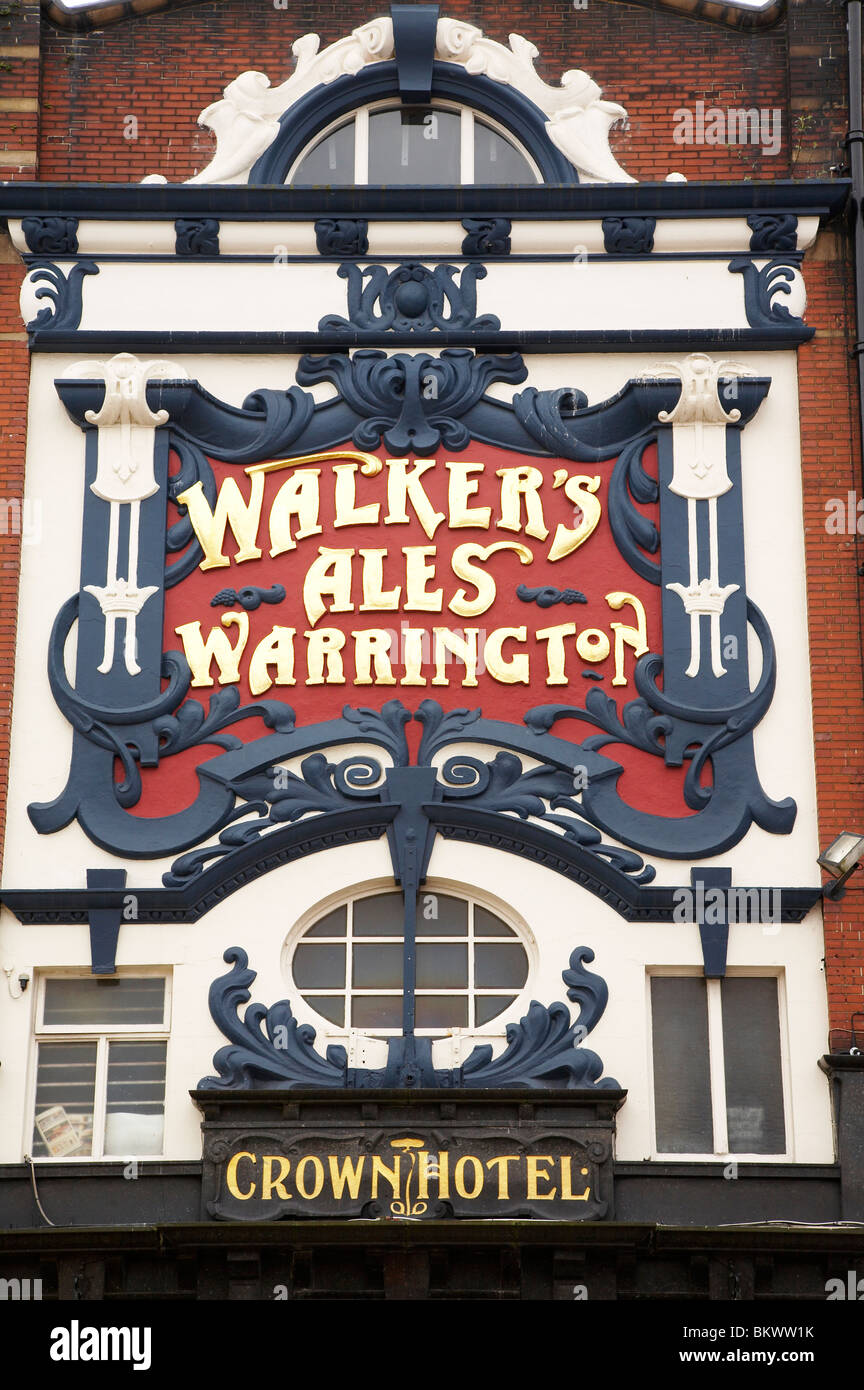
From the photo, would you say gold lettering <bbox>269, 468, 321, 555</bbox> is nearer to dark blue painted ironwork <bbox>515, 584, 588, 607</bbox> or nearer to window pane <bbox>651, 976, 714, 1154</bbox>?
dark blue painted ironwork <bbox>515, 584, 588, 607</bbox>

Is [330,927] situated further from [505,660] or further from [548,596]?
[548,596]

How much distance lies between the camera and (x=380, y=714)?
62.4 feet

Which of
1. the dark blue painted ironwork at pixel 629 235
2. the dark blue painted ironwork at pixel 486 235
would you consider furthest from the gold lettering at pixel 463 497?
the dark blue painted ironwork at pixel 629 235

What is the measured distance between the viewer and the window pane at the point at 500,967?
1843 cm

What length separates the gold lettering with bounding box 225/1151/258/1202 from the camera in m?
17.3

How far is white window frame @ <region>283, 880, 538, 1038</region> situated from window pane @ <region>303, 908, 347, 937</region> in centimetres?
3

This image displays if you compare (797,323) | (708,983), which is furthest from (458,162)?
(708,983)

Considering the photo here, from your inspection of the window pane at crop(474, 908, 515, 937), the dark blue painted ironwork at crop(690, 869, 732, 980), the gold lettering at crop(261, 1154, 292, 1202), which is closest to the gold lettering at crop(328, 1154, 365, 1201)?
the gold lettering at crop(261, 1154, 292, 1202)

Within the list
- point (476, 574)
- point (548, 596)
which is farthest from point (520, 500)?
point (548, 596)

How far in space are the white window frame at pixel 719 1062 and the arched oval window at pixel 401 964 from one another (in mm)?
1166

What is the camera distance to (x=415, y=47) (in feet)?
68.7
